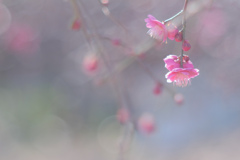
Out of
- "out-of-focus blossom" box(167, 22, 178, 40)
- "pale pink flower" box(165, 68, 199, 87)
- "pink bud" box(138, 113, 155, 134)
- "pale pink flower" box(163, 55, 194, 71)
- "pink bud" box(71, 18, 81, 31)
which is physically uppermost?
"pink bud" box(71, 18, 81, 31)

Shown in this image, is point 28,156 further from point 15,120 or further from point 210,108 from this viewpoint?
point 210,108

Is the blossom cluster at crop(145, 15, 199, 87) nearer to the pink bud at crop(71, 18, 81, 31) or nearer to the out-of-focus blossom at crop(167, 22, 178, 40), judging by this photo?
the out-of-focus blossom at crop(167, 22, 178, 40)

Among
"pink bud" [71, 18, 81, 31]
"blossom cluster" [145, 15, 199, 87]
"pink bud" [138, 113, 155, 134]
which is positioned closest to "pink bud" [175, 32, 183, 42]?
"blossom cluster" [145, 15, 199, 87]

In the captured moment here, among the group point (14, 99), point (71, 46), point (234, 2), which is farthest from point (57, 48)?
point (234, 2)

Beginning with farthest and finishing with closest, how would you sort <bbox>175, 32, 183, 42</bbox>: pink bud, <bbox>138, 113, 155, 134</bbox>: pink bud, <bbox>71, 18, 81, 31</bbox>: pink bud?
<bbox>138, 113, 155, 134</bbox>: pink bud
<bbox>71, 18, 81, 31</bbox>: pink bud
<bbox>175, 32, 183, 42</bbox>: pink bud

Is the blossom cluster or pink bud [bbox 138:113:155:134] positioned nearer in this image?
the blossom cluster

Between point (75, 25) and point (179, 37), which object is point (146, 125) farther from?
point (179, 37)

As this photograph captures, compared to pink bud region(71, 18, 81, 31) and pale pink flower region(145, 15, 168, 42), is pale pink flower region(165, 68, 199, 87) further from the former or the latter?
pink bud region(71, 18, 81, 31)

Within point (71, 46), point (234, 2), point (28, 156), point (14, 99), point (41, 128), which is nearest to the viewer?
point (234, 2)

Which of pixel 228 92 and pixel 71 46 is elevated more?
pixel 71 46

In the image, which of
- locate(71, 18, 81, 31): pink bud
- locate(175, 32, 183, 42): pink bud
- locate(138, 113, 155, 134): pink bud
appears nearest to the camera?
locate(175, 32, 183, 42): pink bud

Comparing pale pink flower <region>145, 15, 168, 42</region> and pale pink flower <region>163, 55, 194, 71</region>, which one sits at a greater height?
pale pink flower <region>145, 15, 168, 42</region>
